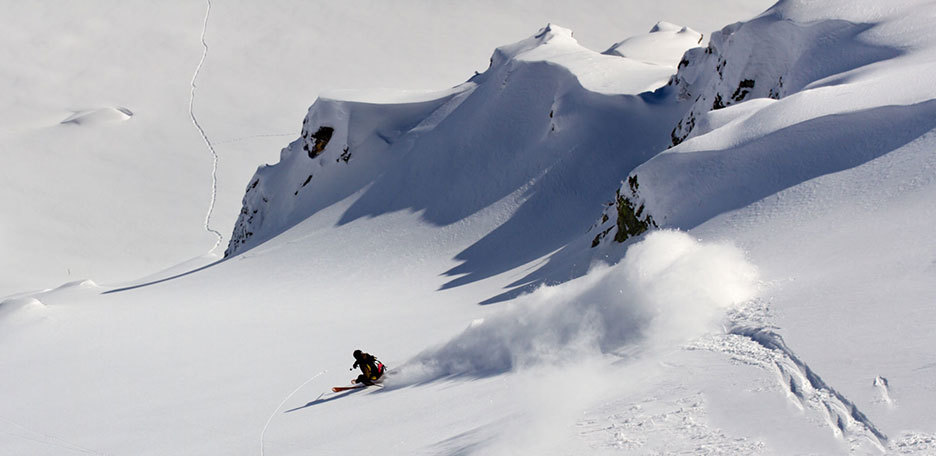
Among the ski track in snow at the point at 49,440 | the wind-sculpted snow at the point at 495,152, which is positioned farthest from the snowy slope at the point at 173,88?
the ski track in snow at the point at 49,440

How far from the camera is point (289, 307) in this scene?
21359 millimetres

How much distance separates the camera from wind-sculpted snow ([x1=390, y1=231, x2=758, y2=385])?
10055mm

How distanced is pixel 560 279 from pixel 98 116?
44677 mm

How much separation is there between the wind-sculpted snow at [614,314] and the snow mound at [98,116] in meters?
47.8

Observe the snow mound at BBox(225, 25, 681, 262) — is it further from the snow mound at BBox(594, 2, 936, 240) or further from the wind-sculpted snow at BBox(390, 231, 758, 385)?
the wind-sculpted snow at BBox(390, 231, 758, 385)

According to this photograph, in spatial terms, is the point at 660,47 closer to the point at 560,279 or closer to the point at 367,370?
the point at 560,279

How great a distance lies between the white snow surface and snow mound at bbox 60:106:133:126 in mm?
13700

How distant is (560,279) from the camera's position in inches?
736

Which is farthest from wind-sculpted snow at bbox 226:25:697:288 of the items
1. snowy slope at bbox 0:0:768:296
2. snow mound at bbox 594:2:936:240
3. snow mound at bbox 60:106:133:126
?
snow mound at bbox 60:106:133:126

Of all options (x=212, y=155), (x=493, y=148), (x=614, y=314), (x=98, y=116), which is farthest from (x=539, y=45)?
(x=98, y=116)

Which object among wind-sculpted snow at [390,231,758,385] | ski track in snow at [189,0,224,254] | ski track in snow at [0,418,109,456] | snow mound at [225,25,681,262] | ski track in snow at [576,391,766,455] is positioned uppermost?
ski track in snow at [189,0,224,254]

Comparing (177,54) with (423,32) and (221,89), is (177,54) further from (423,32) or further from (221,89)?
(423,32)

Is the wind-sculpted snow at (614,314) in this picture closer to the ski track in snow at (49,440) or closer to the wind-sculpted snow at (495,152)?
the ski track in snow at (49,440)

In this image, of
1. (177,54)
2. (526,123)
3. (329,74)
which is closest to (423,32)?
(329,74)
